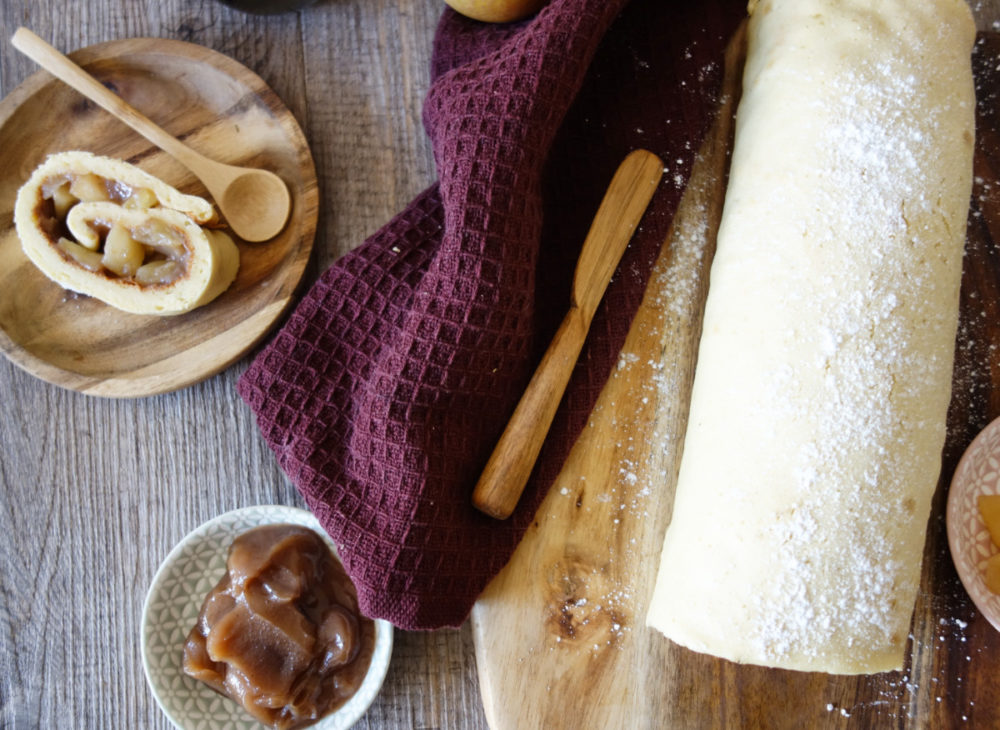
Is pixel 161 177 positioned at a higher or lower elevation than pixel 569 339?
lower

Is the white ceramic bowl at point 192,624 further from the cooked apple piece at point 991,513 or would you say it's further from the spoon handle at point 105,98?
the cooked apple piece at point 991,513

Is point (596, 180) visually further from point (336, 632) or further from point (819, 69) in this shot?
point (336, 632)

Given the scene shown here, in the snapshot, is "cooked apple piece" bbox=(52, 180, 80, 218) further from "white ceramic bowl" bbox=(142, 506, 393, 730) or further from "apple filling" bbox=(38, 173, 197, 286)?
"white ceramic bowl" bbox=(142, 506, 393, 730)

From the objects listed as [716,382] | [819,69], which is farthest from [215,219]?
[819,69]

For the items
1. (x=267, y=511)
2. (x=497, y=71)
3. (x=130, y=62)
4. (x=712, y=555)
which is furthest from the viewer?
(x=130, y=62)

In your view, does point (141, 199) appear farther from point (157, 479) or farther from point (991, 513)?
point (991, 513)

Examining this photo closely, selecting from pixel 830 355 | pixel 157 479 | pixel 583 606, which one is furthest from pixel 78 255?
pixel 830 355

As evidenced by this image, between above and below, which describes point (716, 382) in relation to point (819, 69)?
below

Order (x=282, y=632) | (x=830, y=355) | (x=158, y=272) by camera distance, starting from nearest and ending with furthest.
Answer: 1. (x=830, y=355)
2. (x=282, y=632)
3. (x=158, y=272)
